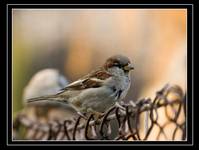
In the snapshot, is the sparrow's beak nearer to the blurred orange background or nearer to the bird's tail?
the blurred orange background

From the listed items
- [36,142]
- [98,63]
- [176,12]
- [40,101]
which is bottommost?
[36,142]

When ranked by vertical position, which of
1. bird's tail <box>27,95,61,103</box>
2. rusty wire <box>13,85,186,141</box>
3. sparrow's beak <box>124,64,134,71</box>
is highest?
sparrow's beak <box>124,64,134,71</box>

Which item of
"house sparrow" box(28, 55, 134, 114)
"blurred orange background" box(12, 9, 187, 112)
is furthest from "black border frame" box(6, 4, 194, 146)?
"house sparrow" box(28, 55, 134, 114)

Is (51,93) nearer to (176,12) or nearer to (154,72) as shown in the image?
(154,72)

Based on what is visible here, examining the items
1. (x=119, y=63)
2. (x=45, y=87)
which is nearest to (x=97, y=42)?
(x=119, y=63)
